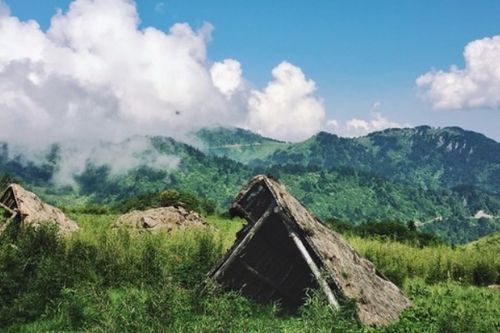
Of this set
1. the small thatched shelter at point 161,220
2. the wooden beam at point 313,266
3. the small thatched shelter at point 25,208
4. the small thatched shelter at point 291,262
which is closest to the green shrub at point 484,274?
the small thatched shelter at point 291,262

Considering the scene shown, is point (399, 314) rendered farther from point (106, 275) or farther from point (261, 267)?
point (106, 275)

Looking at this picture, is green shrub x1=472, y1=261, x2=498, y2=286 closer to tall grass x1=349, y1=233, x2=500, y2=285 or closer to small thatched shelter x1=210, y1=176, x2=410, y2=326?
tall grass x1=349, y1=233, x2=500, y2=285

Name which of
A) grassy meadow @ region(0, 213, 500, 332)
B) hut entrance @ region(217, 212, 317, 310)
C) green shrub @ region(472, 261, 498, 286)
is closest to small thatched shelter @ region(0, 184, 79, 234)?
grassy meadow @ region(0, 213, 500, 332)

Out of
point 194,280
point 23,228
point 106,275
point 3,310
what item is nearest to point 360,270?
point 194,280

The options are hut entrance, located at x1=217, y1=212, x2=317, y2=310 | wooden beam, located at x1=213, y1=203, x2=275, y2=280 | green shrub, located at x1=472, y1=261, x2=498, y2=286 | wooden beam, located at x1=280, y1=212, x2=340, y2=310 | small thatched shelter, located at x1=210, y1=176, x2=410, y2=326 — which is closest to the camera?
wooden beam, located at x1=280, y1=212, x2=340, y2=310

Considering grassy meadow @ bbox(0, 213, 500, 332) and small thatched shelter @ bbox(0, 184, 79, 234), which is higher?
small thatched shelter @ bbox(0, 184, 79, 234)

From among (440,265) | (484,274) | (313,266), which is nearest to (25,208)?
(313,266)

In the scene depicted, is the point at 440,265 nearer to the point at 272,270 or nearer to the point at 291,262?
the point at 291,262

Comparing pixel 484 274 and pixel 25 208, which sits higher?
pixel 25 208

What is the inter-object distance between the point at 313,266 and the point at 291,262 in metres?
3.38

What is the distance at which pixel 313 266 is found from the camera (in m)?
14.2

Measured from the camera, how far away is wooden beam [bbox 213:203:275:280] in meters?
15.2

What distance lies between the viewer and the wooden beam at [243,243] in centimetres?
1523

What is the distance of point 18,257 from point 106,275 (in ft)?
10.2
